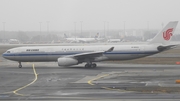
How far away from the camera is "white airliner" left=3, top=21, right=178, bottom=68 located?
42.5 meters

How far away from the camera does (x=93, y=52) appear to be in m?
42.4

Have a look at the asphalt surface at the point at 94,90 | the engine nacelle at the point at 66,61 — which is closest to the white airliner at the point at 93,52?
the engine nacelle at the point at 66,61

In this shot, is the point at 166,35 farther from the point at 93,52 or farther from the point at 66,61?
the point at 66,61

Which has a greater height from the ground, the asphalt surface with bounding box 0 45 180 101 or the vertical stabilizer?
the vertical stabilizer

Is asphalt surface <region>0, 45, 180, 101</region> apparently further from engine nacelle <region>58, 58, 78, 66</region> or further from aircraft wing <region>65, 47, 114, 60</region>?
aircraft wing <region>65, 47, 114, 60</region>

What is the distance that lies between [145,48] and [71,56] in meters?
9.03

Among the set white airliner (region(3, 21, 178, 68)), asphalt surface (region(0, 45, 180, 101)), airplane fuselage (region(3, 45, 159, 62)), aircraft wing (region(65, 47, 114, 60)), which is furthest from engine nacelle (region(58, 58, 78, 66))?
asphalt surface (region(0, 45, 180, 101))

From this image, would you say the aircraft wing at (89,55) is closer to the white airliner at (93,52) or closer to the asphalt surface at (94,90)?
the white airliner at (93,52)

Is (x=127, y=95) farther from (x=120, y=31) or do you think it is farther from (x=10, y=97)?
(x=120, y=31)

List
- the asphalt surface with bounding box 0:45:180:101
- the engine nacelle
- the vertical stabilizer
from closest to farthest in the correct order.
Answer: the asphalt surface with bounding box 0:45:180:101 < the engine nacelle < the vertical stabilizer

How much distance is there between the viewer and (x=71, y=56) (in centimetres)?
4275

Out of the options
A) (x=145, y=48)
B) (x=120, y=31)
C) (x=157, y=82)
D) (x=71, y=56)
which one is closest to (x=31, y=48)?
(x=71, y=56)

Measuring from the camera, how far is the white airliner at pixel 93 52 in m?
42.5

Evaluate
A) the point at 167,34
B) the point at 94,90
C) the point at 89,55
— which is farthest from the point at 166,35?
the point at 94,90
